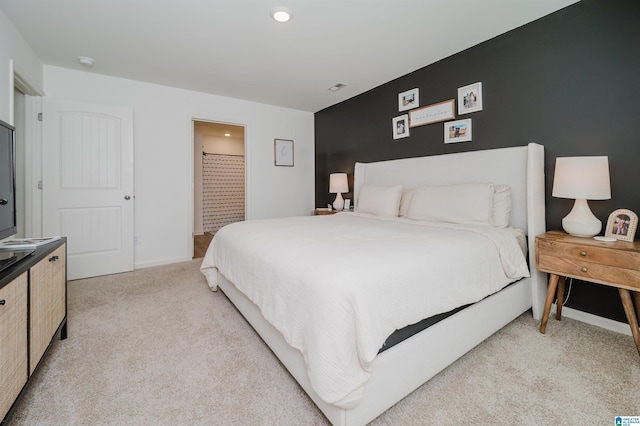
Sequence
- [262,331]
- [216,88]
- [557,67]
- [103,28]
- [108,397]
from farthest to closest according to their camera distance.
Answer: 1. [216,88]
2. [103,28]
3. [557,67]
4. [262,331]
5. [108,397]

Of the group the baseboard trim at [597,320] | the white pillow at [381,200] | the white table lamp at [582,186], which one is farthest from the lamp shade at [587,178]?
the white pillow at [381,200]

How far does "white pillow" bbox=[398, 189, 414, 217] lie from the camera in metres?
2.99

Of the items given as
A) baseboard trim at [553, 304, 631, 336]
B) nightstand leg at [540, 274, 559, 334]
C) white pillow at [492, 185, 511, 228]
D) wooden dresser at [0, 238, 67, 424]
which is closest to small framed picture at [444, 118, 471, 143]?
white pillow at [492, 185, 511, 228]

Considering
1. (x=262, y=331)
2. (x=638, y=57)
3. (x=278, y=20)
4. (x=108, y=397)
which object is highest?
(x=278, y=20)

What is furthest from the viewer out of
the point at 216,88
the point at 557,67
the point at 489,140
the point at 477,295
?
the point at 216,88

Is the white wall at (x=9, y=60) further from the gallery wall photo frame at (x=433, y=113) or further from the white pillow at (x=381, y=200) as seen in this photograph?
the gallery wall photo frame at (x=433, y=113)

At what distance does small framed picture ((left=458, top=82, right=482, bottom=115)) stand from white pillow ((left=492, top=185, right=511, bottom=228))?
3.07 ft

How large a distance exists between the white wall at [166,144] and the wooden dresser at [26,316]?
6.70 ft

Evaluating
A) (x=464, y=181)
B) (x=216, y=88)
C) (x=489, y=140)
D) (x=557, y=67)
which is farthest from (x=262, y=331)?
(x=216, y=88)

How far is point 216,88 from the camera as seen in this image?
376 centimetres

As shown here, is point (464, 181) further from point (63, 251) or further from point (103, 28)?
point (103, 28)

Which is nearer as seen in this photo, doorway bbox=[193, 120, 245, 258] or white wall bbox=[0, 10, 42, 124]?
white wall bbox=[0, 10, 42, 124]

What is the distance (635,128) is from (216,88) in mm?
4196

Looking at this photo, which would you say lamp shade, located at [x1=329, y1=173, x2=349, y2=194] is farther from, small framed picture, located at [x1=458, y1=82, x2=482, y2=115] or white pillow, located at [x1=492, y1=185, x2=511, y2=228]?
white pillow, located at [x1=492, y1=185, x2=511, y2=228]
